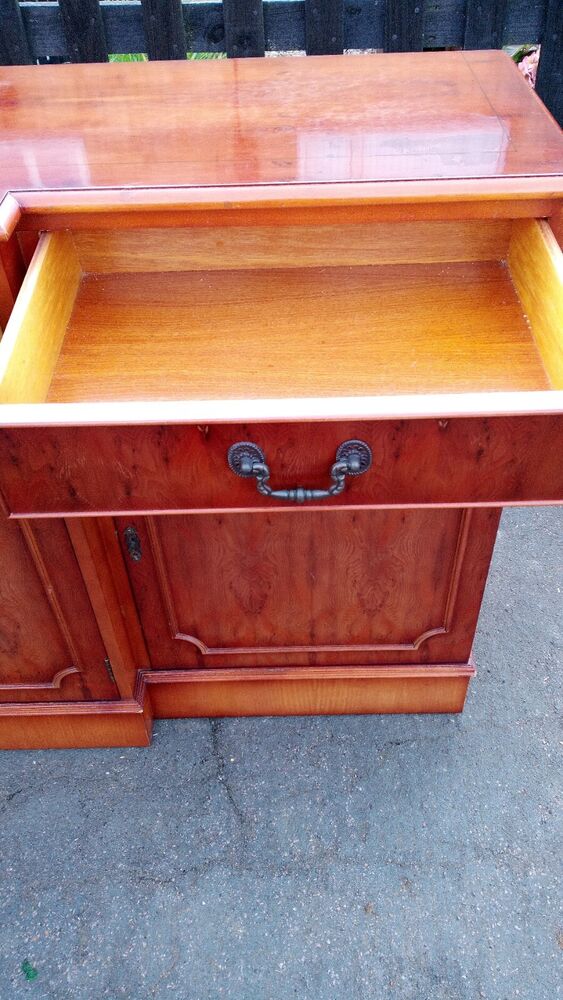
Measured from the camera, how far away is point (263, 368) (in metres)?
1.19

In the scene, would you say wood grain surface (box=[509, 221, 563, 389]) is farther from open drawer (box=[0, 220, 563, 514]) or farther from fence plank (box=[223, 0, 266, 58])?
fence plank (box=[223, 0, 266, 58])

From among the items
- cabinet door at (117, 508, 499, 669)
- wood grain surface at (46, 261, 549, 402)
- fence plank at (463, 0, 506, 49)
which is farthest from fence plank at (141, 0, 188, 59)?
cabinet door at (117, 508, 499, 669)

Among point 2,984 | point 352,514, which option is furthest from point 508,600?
point 2,984

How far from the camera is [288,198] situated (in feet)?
3.78

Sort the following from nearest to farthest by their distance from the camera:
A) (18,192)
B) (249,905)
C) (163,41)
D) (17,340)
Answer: (17,340) < (18,192) < (249,905) < (163,41)

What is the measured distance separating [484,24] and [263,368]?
148cm

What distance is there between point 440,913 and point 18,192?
1.48 metres

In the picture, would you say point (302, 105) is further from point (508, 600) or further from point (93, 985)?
point (93, 985)

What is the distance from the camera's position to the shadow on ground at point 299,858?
1434mm

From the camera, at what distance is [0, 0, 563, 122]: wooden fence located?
2.02 m

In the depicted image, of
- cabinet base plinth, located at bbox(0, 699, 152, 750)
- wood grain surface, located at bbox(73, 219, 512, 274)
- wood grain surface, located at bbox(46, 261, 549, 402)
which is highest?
wood grain surface, located at bbox(73, 219, 512, 274)

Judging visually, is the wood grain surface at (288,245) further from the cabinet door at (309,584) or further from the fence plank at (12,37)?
the fence plank at (12,37)

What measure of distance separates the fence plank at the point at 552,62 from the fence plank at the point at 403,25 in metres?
0.34

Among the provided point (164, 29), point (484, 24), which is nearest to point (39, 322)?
point (164, 29)
